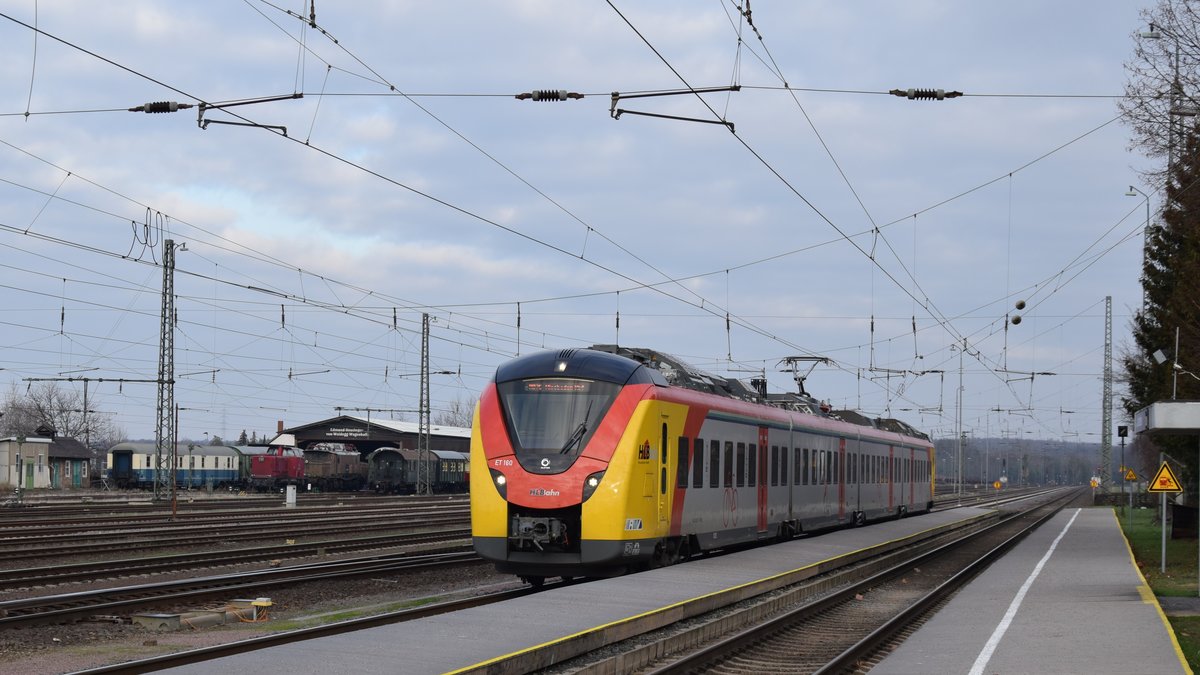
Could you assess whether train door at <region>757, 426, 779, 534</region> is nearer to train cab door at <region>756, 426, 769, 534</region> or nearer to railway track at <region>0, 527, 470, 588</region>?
train cab door at <region>756, 426, 769, 534</region>

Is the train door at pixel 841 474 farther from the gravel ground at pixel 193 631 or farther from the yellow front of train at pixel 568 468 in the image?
the yellow front of train at pixel 568 468

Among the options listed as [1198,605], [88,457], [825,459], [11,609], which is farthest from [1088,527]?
[88,457]

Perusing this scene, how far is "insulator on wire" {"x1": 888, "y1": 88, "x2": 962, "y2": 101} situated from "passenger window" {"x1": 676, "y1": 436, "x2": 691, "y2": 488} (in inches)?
258

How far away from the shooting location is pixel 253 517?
4191 centimetres

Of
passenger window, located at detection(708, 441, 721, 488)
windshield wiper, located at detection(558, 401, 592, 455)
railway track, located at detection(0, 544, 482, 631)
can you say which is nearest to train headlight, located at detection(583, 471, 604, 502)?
windshield wiper, located at detection(558, 401, 592, 455)

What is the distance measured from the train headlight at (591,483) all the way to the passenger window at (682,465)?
2310mm

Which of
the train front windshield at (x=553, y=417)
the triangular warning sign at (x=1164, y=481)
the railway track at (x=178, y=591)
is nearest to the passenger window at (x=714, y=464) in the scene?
the train front windshield at (x=553, y=417)

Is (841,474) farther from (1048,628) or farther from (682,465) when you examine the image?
(1048,628)

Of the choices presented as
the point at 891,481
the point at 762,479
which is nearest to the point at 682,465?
the point at 762,479

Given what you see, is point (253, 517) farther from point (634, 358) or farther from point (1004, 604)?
point (1004, 604)

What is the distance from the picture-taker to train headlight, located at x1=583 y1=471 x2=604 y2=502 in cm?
1808

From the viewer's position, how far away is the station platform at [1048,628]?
12.7 meters

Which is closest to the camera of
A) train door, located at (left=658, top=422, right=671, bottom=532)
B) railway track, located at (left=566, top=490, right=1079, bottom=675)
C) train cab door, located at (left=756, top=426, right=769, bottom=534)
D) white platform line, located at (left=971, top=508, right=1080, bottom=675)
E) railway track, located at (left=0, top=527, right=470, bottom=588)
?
white platform line, located at (left=971, top=508, right=1080, bottom=675)

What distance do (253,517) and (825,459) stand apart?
66.6 ft
